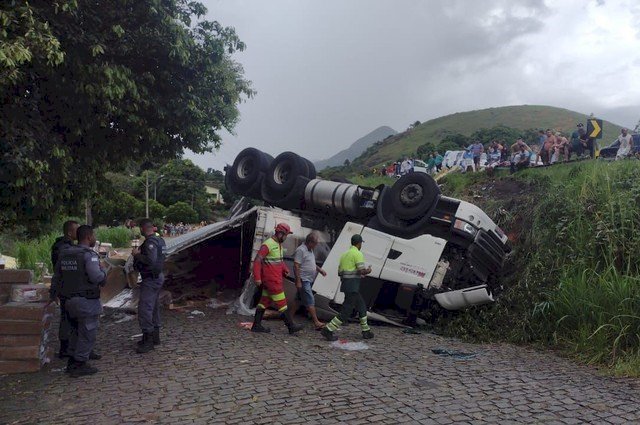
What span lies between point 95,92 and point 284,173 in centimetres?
495

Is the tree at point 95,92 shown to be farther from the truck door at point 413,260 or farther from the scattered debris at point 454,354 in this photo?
the scattered debris at point 454,354

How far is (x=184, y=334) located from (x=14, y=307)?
238 cm

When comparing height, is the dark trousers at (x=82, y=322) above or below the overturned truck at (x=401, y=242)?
below

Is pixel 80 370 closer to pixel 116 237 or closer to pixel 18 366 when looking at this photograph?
pixel 18 366

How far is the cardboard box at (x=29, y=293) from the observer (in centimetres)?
599

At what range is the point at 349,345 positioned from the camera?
697 centimetres

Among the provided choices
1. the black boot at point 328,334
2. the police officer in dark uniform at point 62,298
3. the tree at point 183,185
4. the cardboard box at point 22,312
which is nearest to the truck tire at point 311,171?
the black boot at point 328,334

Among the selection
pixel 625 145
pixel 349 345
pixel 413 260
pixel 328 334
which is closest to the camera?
pixel 349 345

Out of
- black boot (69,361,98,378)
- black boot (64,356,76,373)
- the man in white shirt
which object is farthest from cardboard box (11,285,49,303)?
the man in white shirt

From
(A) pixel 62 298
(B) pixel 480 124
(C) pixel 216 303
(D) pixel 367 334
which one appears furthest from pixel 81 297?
(B) pixel 480 124

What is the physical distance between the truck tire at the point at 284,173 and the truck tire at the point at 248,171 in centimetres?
27

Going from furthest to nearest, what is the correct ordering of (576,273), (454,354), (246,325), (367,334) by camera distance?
1. (246,325)
2. (576,273)
3. (367,334)
4. (454,354)

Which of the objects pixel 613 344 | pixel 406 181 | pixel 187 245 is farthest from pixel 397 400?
pixel 187 245

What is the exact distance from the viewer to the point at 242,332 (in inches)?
301
